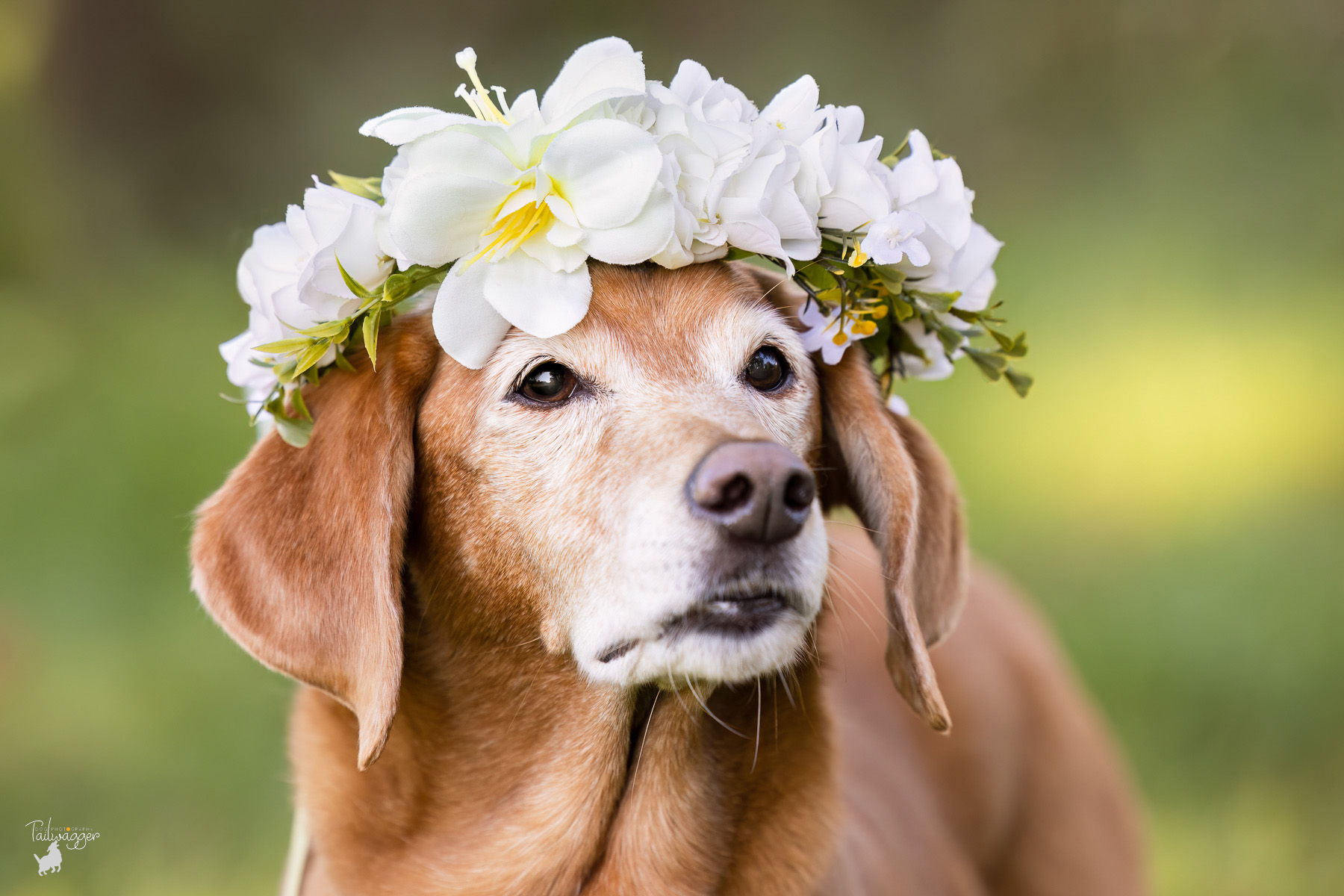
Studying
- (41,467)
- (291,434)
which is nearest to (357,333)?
(291,434)

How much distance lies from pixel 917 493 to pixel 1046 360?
5664mm

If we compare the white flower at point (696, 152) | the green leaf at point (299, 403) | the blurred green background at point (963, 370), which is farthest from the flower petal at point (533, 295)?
the blurred green background at point (963, 370)

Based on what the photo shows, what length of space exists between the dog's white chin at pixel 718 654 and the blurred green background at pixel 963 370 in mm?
2951

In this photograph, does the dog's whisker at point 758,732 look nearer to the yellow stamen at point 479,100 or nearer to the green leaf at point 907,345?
the green leaf at point 907,345

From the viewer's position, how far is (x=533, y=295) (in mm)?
2189

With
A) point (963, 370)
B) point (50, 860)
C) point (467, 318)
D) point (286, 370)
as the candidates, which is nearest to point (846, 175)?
point (467, 318)

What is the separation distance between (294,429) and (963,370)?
5864mm

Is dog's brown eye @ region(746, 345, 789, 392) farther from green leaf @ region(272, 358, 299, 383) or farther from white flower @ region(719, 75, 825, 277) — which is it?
green leaf @ region(272, 358, 299, 383)

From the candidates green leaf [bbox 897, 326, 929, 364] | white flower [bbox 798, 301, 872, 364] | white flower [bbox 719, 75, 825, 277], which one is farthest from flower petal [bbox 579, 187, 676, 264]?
green leaf [bbox 897, 326, 929, 364]

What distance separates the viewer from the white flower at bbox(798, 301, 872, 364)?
8.14 feet

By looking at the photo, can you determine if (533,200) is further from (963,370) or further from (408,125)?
(963,370)

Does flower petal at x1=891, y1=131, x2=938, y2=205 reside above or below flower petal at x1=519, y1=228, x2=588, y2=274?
above

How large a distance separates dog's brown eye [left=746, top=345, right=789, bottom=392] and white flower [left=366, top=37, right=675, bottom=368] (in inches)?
14.0

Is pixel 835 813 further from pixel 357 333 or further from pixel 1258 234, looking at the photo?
pixel 1258 234
